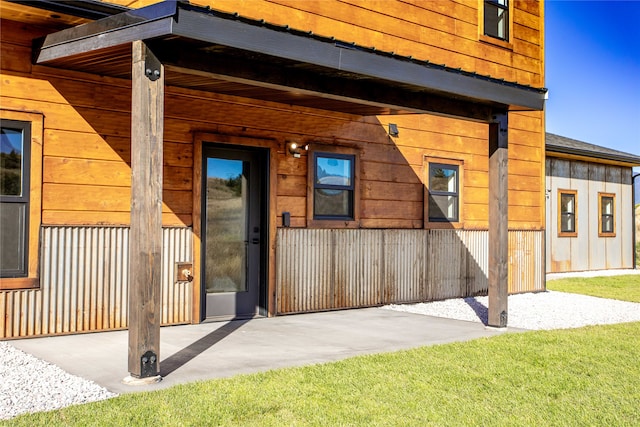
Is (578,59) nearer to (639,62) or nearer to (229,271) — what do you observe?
(639,62)

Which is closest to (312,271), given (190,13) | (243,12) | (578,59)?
(243,12)

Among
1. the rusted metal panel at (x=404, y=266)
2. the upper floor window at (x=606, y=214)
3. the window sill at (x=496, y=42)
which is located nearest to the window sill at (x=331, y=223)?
the rusted metal panel at (x=404, y=266)

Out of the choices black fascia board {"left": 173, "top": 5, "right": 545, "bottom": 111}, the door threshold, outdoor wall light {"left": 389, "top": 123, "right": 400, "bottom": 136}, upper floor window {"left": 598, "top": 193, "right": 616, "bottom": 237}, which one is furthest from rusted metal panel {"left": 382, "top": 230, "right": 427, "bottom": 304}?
upper floor window {"left": 598, "top": 193, "right": 616, "bottom": 237}

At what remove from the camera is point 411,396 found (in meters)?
4.48

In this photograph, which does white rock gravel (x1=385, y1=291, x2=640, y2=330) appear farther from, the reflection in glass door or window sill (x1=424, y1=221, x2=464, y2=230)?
the reflection in glass door

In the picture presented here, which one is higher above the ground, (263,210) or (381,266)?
(263,210)

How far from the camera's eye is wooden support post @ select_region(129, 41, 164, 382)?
479cm

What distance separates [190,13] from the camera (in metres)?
4.77

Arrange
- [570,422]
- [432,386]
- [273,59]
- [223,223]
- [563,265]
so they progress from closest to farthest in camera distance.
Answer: [570,422] < [432,386] < [273,59] < [223,223] < [563,265]

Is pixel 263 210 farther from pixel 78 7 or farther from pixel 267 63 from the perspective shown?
pixel 78 7

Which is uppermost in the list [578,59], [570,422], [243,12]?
[578,59]

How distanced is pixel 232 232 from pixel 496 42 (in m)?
6.10

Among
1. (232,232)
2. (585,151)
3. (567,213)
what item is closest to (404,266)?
(232,232)

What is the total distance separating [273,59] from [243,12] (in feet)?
7.40
